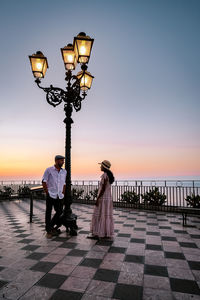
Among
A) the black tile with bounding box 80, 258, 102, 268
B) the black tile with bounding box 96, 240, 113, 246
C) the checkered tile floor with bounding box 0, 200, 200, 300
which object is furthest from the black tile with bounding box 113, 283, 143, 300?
the black tile with bounding box 96, 240, 113, 246

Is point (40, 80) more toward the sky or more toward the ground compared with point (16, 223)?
more toward the sky

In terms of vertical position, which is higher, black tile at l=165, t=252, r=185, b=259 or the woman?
the woman

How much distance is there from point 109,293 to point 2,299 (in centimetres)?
118

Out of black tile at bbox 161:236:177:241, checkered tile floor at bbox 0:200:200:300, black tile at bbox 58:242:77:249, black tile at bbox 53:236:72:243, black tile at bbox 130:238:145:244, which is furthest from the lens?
black tile at bbox 161:236:177:241

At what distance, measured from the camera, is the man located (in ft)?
15.4

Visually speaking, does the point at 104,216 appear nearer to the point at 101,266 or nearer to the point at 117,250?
the point at 117,250

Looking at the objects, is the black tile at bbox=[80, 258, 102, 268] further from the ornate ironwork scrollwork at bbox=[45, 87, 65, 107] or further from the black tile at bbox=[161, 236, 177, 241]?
the ornate ironwork scrollwork at bbox=[45, 87, 65, 107]

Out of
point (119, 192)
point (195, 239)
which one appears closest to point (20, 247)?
point (195, 239)

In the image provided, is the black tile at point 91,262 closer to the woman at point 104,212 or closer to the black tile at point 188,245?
the woman at point 104,212

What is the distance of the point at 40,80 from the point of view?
5.38 m

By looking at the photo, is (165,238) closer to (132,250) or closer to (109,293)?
(132,250)

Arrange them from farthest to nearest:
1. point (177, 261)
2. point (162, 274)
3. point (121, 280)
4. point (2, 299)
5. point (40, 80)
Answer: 1. point (40, 80)
2. point (177, 261)
3. point (162, 274)
4. point (121, 280)
5. point (2, 299)

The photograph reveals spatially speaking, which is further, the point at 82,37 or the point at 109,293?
the point at 82,37

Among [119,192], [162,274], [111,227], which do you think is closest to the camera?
[162,274]
